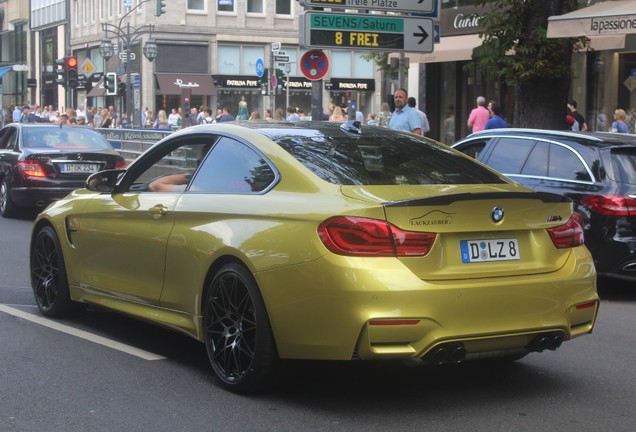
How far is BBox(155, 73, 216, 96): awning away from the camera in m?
54.4

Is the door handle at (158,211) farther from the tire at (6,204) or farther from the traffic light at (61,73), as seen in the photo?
the traffic light at (61,73)

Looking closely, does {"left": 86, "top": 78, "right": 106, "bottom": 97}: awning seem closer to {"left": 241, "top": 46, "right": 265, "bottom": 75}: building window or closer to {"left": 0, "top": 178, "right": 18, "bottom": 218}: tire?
{"left": 241, "top": 46, "right": 265, "bottom": 75}: building window

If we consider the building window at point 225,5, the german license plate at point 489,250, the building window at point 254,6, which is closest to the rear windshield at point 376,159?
the german license plate at point 489,250

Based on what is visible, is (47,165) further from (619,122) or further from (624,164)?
(619,122)

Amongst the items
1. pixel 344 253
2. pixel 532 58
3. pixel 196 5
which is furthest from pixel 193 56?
pixel 344 253

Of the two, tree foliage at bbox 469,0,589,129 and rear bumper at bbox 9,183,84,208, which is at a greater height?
tree foliage at bbox 469,0,589,129

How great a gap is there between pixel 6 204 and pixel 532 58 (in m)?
8.61

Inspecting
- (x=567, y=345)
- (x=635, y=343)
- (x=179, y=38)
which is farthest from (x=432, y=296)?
(x=179, y=38)

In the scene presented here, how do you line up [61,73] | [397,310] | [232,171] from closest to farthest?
[397,310] < [232,171] < [61,73]

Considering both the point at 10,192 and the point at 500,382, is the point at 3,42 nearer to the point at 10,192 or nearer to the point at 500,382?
the point at 10,192

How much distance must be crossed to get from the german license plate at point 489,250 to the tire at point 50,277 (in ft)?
11.3

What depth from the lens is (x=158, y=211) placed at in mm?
6297

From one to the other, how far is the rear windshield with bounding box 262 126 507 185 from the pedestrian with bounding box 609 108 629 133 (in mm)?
14394

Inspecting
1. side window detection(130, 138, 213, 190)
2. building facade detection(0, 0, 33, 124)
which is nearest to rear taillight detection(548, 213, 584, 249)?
side window detection(130, 138, 213, 190)
